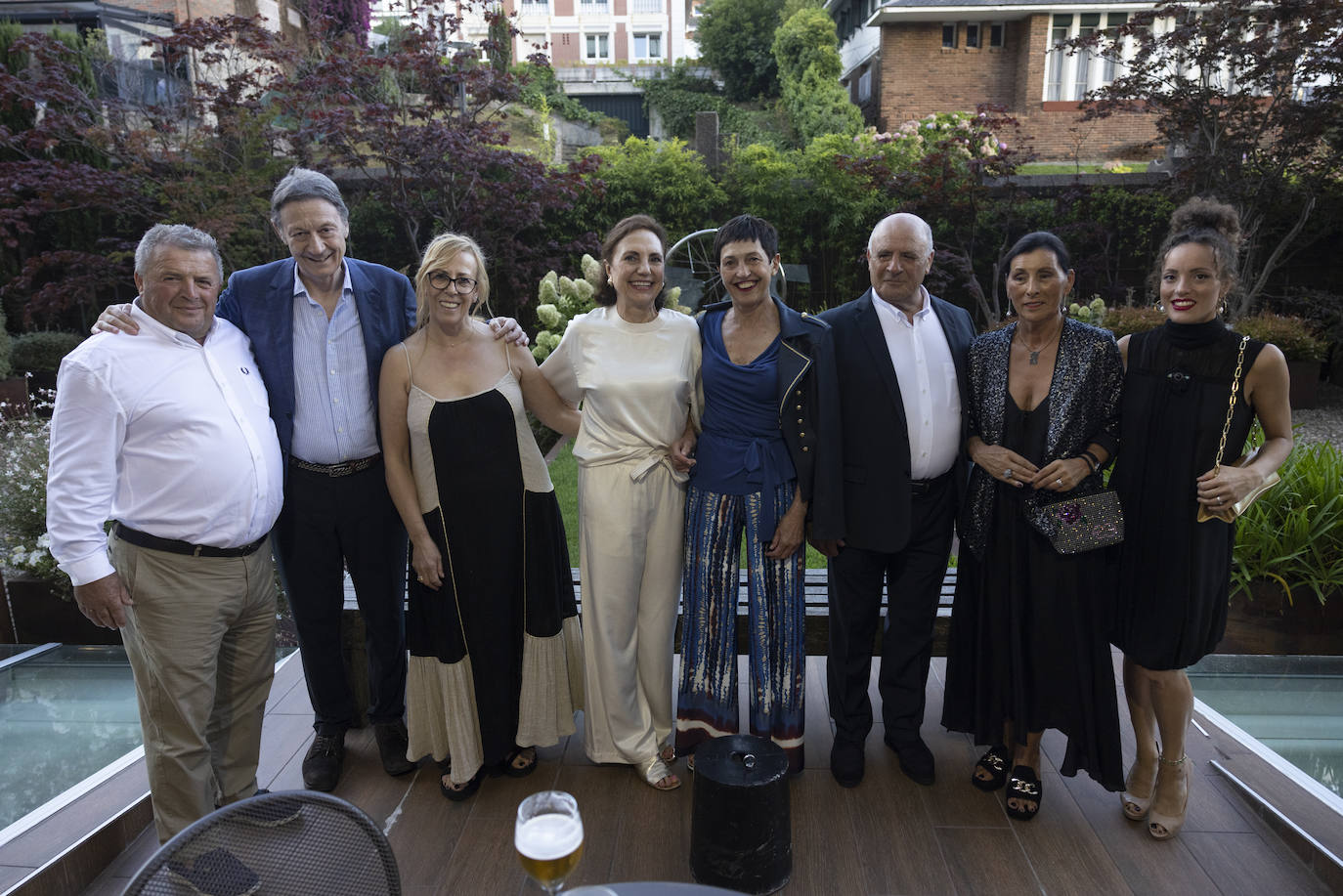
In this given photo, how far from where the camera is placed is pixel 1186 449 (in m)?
2.28

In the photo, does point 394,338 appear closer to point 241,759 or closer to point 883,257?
point 241,759

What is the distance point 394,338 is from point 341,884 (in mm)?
1755

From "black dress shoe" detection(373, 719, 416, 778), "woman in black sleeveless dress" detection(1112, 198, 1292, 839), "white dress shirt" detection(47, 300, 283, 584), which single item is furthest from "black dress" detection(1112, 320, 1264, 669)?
"white dress shirt" detection(47, 300, 283, 584)

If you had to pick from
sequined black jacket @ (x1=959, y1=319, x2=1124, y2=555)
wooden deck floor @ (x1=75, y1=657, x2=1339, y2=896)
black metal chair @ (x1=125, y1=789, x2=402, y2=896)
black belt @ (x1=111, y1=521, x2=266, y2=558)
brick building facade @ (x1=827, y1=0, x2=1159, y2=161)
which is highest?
brick building facade @ (x1=827, y1=0, x2=1159, y2=161)

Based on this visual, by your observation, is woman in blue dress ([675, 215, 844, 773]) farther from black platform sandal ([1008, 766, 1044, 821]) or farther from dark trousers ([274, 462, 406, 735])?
dark trousers ([274, 462, 406, 735])

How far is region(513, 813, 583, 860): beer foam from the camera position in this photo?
47.6 inches

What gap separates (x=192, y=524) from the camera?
2205 mm

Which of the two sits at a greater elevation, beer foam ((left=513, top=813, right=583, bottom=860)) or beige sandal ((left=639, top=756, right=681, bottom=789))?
beer foam ((left=513, top=813, right=583, bottom=860))

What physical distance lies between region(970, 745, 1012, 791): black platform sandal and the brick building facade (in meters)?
18.0

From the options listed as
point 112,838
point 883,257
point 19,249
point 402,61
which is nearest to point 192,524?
point 112,838

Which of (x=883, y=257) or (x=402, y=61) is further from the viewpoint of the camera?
(x=402, y=61)

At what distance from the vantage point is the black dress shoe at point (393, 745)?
9.21 feet

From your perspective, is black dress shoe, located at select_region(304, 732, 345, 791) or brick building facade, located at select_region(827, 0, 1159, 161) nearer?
black dress shoe, located at select_region(304, 732, 345, 791)

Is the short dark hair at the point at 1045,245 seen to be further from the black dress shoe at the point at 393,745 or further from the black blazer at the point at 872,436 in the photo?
the black dress shoe at the point at 393,745
